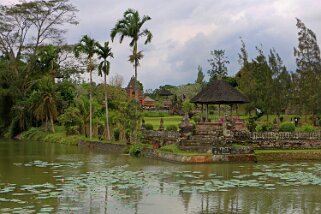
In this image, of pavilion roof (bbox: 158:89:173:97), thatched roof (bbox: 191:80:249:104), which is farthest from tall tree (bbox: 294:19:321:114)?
pavilion roof (bbox: 158:89:173:97)

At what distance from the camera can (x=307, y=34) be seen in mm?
49562

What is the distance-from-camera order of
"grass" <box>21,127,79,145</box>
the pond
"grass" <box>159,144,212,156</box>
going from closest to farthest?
the pond < "grass" <box>159,144,212,156</box> < "grass" <box>21,127,79,145</box>

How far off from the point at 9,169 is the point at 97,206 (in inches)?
435

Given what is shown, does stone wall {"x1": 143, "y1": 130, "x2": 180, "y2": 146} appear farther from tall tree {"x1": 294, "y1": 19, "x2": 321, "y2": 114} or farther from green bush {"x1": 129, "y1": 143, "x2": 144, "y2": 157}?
tall tree {"x1": 294, "y1": 19, "x2": 321, "y2": 114}

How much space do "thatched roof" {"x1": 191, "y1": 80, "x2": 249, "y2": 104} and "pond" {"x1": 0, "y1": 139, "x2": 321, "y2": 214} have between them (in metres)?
6.88

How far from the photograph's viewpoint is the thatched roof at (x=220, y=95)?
108 ft

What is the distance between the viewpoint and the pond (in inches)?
595

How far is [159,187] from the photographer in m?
18.9

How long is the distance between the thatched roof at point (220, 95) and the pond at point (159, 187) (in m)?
6.88

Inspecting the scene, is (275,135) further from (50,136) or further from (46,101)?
(46,101)

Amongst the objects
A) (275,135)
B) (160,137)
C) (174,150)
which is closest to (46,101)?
(160,137)

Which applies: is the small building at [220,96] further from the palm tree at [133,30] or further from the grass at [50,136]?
the grass at [50,136]

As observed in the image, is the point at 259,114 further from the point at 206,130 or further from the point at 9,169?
the point at 9,169

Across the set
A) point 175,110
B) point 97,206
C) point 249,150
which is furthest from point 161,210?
point 175,110
